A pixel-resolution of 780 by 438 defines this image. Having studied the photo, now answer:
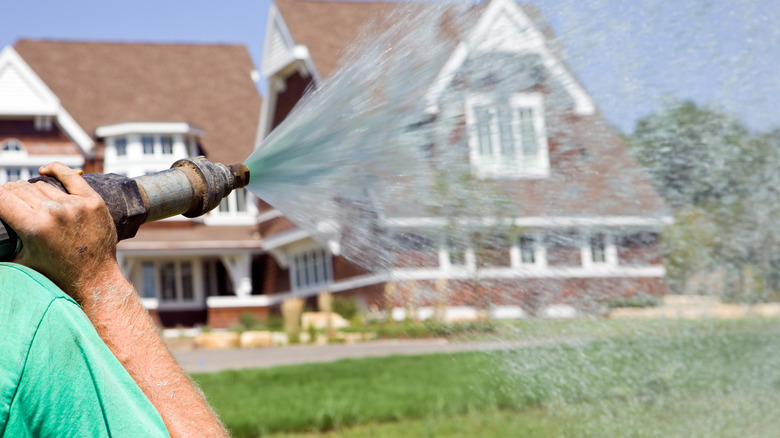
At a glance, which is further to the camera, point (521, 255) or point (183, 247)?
point (183, 247)

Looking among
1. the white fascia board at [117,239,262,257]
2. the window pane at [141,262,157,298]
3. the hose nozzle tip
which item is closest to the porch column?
the white fascia board at [117,239,262,257]

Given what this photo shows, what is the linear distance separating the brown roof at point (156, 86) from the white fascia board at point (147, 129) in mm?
433

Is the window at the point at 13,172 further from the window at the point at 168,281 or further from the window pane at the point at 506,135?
the window pane at the point at 506,135

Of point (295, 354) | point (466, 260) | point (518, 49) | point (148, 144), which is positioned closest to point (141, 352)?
point (518, 49)

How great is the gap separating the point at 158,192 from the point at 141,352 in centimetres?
34

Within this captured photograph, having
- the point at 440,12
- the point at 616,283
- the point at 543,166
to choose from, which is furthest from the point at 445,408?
the point at 440,12

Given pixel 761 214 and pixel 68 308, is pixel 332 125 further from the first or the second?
pixel 761 214

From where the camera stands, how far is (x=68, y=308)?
1283 mm

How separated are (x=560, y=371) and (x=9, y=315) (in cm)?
211

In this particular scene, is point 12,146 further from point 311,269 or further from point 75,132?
point 311,269

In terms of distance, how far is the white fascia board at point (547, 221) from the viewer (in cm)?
300

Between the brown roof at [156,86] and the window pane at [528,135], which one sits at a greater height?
the brown roof at [156,86]

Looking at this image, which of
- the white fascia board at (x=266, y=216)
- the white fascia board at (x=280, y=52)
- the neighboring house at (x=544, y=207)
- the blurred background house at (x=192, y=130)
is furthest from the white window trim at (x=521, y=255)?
the white fascia board at (x=266, y=216)

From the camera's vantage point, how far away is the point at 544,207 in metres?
3.00
